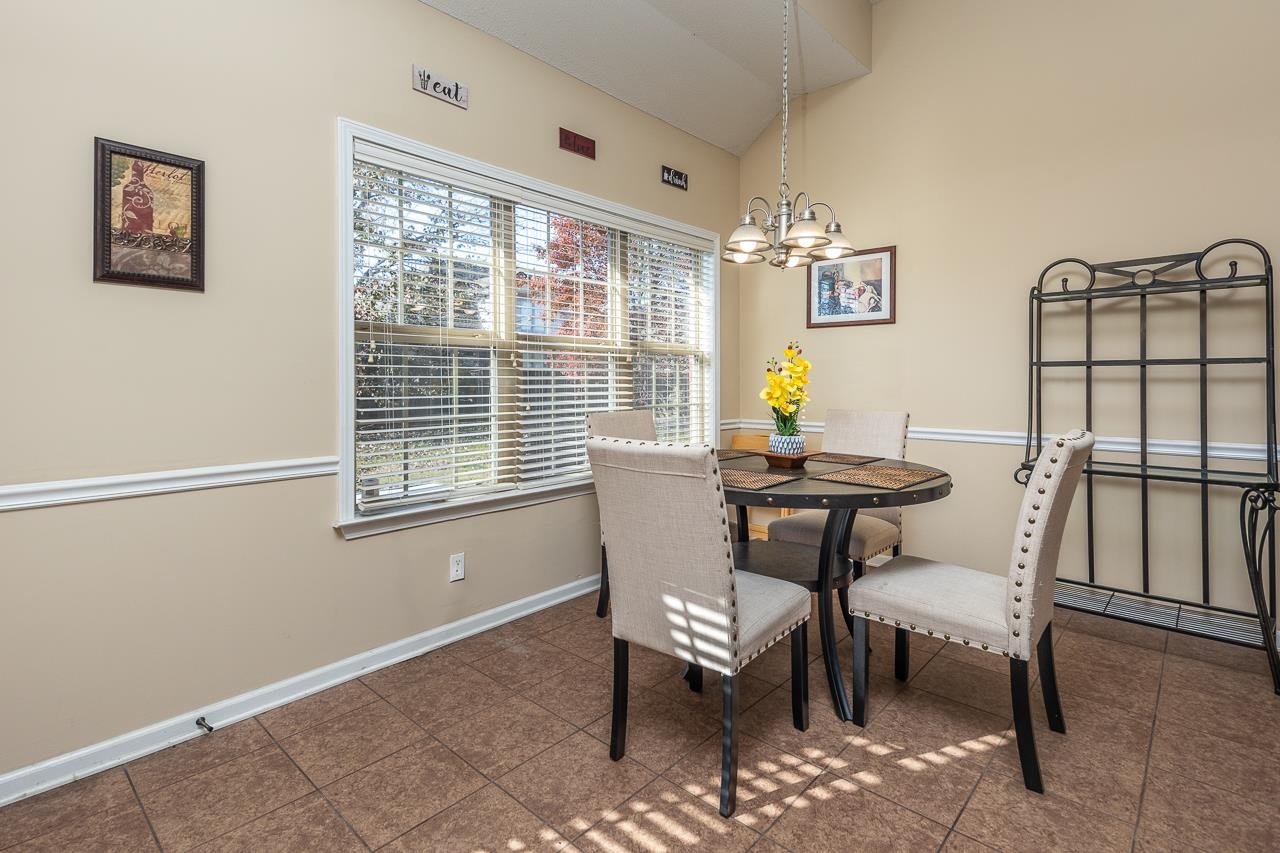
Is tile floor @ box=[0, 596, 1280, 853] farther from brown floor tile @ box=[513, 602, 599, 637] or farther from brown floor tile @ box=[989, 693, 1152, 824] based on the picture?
brown floor tile @ box=[513, 602, 599, 637]

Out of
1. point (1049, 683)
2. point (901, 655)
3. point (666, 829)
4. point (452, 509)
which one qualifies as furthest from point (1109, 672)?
point (452, 509)

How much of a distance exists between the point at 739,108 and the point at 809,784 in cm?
370

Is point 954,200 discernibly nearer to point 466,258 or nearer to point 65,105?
point 466,258

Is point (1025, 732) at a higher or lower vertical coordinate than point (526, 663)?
higher

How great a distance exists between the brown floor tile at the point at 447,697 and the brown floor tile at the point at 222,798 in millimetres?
407

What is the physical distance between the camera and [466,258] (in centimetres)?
278

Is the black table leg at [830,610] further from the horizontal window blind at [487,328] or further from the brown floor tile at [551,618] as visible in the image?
the horizontal window blind at [487,328]

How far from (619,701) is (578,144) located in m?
2.67

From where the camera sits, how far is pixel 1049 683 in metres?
1.99

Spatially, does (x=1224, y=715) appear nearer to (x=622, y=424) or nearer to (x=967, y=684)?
(x=967, y=684)

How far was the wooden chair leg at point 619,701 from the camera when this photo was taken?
6.17ft

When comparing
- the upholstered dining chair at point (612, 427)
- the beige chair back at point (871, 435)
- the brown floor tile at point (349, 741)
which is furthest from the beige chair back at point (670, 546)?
the beige chair back at point (871, 435)

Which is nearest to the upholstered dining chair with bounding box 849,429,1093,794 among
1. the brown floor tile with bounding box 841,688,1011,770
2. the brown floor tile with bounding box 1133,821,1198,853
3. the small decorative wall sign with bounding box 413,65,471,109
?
the brown floor tile with bounding box 841,688,1011,770

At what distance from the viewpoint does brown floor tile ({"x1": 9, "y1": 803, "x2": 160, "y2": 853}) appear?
1.56 meters
